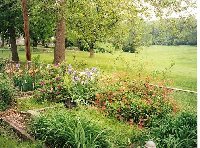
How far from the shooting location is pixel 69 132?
704 centimetres

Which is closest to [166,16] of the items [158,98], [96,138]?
[158,98]

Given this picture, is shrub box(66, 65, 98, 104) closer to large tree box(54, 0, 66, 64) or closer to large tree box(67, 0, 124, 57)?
large tree box(54, 0, 66, 64)

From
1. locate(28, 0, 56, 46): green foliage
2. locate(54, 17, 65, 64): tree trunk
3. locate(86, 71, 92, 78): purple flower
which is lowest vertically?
locate(86, 71, 92, 78): purple flower

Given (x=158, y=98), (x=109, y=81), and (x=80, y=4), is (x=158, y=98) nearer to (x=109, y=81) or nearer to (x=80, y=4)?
(x=109, y=81)

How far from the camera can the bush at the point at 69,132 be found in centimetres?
680

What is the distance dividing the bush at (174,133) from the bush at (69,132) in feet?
2.83

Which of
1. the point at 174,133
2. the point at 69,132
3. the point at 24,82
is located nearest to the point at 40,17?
the point at 24,82

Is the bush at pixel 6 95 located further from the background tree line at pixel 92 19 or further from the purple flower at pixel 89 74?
the background tree line at pixel 92 19

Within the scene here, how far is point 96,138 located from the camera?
6.85 meters

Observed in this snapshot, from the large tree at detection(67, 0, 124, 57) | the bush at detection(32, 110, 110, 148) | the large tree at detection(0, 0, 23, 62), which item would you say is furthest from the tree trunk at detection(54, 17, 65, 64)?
the bush at detection(32, 110, 110, 148)

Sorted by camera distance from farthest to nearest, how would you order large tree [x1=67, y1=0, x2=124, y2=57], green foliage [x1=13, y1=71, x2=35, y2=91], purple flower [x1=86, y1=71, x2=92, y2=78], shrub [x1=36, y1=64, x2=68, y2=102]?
large tree [x1=67, y1=0, x2=124, y2=57] < green foliage [x1=13, y1=71, x2=35, y2=91] < purple flower [x1=86, y1=71, x2=92, y2=78] < shrub [x1=36, y1=64, x2=68, y2=102]

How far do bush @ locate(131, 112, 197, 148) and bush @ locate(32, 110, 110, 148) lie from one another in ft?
2.83

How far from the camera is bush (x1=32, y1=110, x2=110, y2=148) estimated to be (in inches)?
268

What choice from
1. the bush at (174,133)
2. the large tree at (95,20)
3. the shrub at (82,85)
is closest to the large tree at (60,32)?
the large tree at (95,20)
